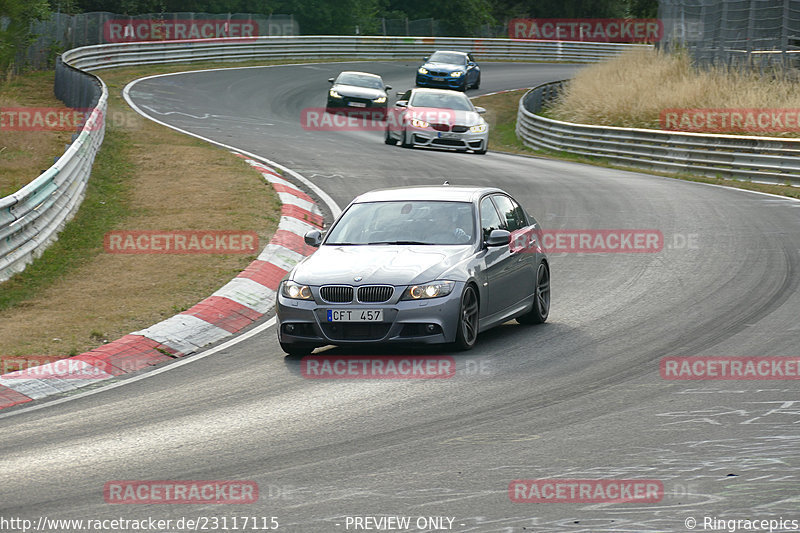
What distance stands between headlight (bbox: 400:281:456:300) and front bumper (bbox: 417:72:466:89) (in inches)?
1524

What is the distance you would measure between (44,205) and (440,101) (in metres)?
15.5

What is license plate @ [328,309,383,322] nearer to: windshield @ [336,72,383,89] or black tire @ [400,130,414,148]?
black tire @ [400,130,414,148]

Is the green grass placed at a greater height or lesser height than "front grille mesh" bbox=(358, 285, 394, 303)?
lesser

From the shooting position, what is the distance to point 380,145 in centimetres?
3028

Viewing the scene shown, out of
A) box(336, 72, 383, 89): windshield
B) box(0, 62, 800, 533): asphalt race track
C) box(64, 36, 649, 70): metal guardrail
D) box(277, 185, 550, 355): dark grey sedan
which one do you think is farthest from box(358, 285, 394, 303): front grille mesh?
box(64, 36, 649, 70): metal guardrail

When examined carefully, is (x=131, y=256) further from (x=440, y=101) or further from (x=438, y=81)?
(x=438, y=81)

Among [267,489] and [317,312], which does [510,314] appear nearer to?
[317,312]

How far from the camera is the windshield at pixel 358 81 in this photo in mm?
38344

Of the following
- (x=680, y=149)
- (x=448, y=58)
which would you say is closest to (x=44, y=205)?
(x=680, y=149)

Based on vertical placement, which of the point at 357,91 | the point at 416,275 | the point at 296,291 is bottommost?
the point at 357,91

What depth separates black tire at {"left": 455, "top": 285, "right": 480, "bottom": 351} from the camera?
1026cm

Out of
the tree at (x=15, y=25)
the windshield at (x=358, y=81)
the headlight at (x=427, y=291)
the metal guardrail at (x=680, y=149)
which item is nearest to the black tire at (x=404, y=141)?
the metal guardrail at (x=680, y=149)

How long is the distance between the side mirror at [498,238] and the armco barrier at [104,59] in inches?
234

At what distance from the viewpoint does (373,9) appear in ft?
272
